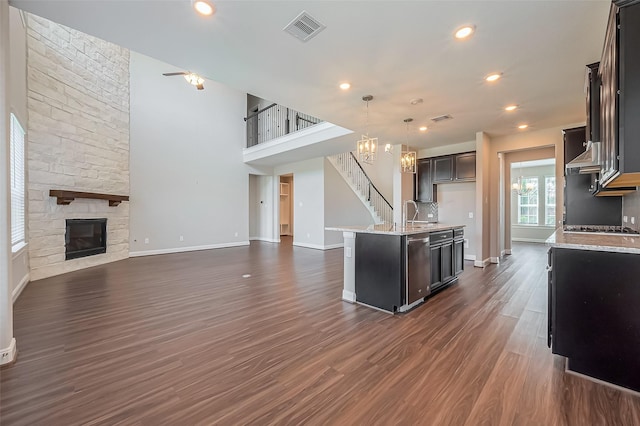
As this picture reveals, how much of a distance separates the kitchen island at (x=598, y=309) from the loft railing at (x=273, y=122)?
7173mm

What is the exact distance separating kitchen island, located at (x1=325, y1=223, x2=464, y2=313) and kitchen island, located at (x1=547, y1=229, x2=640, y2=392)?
1370mm

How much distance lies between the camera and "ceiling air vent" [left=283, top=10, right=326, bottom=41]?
235 centimetres

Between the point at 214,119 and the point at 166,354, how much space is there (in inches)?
314

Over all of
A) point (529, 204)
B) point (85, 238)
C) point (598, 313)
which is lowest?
point (598, 313)

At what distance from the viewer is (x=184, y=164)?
802cm

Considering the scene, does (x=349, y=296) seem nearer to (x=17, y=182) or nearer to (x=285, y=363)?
(x=285, y=363)

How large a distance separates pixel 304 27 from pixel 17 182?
4.78 m

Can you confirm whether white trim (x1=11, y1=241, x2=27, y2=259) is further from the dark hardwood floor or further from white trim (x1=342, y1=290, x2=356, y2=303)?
white trim (x1=342, y1=290, x2=356, y2=303)

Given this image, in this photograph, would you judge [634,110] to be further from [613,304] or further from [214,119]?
[214,119]

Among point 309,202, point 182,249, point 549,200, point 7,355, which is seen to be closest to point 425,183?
point 309,202

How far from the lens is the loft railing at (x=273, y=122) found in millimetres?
8562

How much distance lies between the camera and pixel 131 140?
22.4 ft

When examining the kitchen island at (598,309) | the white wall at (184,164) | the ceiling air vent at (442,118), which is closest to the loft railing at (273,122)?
the white wall at (184,164)

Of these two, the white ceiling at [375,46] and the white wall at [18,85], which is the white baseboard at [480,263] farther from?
the white wall at [18,85]
